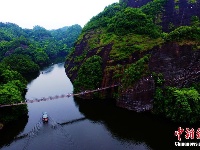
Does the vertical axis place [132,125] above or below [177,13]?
below

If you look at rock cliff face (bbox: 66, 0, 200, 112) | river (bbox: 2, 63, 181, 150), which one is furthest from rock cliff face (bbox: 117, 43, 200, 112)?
river (bbox: 2, 63, 181, 150)

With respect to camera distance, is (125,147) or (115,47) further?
(115,47)

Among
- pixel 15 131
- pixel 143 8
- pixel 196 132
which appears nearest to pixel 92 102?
pixel 15 131

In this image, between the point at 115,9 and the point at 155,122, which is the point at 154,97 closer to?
the point at 155,122

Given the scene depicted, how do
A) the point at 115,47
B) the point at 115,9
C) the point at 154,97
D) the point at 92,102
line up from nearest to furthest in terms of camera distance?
1. the point at 154,97
2. the point at 92,102
3. the point at 115,47
4. the point at 115,9

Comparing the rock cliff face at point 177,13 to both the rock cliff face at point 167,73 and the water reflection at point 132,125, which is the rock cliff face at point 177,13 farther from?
the water reflection at point 132,125

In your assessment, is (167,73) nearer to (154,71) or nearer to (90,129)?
(154,71)

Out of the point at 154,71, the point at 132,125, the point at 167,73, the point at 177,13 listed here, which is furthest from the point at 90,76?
the point at 177,13

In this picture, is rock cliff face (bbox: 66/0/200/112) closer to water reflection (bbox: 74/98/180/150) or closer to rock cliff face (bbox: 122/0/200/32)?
water reflection (bbox: 74/98/180/150)
